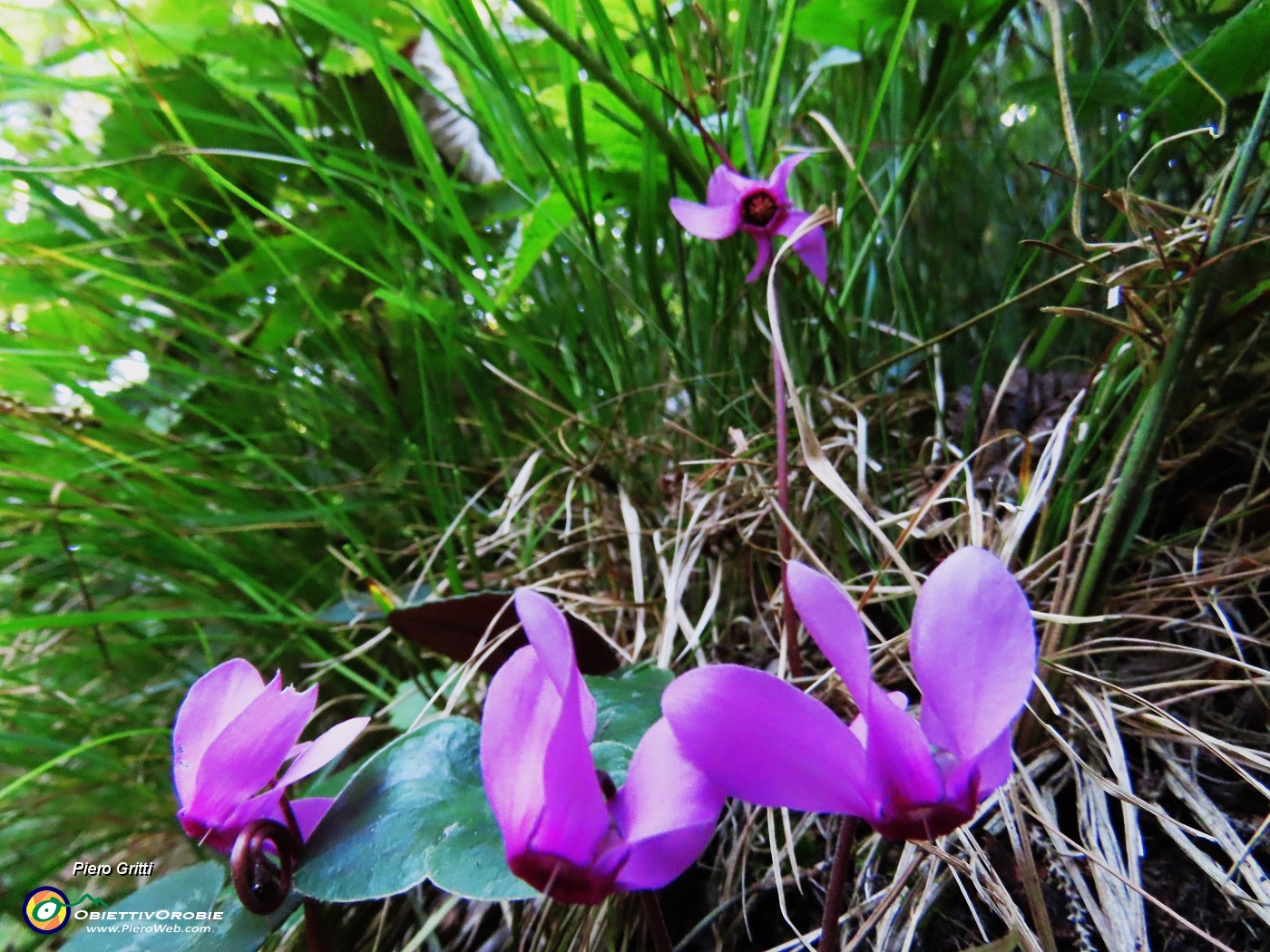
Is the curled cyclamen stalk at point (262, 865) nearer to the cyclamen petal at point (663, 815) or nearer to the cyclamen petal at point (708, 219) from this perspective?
the cyclamen petal at point (663, 815)

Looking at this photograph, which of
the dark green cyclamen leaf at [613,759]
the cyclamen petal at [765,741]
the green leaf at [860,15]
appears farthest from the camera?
the green leaf at [860,15]

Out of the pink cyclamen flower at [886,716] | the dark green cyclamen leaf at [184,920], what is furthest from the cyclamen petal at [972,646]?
the dark green cyclamen leaf at [184,920]

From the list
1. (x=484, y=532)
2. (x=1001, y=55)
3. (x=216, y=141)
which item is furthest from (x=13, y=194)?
(x=1001, y=55)

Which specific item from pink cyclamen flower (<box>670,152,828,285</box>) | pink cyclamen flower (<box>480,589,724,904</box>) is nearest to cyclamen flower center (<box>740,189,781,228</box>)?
pink cyclamen flower (<box>670,152,828,285</box>)

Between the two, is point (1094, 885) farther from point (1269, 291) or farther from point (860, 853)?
point (1269, 291)

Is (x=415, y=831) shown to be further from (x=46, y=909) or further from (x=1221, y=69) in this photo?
(x=1221, y=69)

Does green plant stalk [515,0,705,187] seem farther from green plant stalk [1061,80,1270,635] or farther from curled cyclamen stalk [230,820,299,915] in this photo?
curled cyclamen stalk [230,820,299,915]
